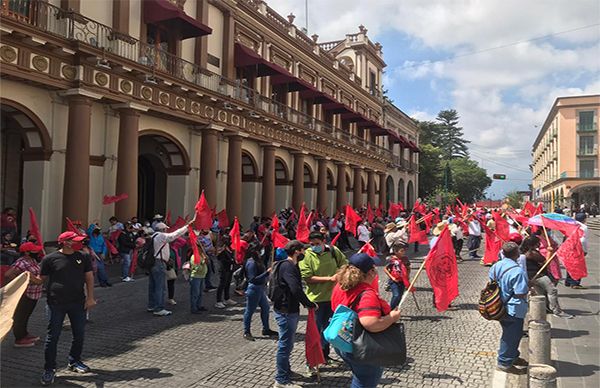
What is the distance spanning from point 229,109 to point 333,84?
15.0 metres

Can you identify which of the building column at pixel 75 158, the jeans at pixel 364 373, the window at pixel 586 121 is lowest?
the jeans at pixel 364 373

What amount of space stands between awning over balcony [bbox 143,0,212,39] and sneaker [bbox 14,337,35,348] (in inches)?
471

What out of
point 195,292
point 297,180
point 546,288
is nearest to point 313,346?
point 195,292

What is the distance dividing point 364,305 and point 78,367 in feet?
12.6

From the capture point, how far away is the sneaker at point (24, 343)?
21.1 feet

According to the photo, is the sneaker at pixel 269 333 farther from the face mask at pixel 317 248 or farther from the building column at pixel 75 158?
the building column at pixel 75 158

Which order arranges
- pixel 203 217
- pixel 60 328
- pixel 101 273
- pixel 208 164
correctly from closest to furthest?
pixel 60 328, pixel 101 273, pixel 203 217, pixel 208 164

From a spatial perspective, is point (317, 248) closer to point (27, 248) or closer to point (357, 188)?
point (27, 248)

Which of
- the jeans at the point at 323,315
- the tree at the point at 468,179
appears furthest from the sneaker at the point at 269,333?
the tree at the point at 468,179

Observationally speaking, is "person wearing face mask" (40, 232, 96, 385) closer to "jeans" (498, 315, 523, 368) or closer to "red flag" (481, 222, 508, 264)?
"jeans" (498, 315, 523, 368)

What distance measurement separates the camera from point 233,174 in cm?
1966

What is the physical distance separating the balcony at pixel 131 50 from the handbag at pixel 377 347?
11255 mm

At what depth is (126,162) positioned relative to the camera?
47.0 ft

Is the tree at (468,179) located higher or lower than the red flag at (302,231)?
higher
